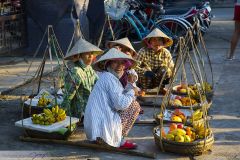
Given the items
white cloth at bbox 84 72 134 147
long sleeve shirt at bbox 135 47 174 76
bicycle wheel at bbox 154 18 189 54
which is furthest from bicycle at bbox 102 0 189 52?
white cloth at bbox 84 72 134 147

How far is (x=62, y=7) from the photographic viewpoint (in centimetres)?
991

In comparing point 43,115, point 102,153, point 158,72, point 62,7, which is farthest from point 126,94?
point 62,7

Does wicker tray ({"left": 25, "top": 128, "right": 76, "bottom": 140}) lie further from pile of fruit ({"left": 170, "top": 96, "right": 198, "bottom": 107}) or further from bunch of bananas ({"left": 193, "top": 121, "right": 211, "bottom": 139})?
pile of fruit ({"left": 170, "top": 96, "right": 198, "bottom": 107})

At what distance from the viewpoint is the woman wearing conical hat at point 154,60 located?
696 centimetres

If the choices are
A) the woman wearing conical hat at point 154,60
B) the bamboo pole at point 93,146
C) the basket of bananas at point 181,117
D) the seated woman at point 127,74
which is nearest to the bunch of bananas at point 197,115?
the basket of bananas at point 181,117

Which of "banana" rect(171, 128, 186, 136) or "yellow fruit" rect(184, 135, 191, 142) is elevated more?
"banana" rect(171, 128, 186, 136)

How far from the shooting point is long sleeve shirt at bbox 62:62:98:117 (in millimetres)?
5498

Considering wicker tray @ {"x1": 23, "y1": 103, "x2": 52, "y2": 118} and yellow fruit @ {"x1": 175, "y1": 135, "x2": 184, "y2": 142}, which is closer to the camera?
yellow fruit @ {"x1": 175, "y1": 135, "x2": 184, "y2": 142}

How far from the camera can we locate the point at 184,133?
16.1ft

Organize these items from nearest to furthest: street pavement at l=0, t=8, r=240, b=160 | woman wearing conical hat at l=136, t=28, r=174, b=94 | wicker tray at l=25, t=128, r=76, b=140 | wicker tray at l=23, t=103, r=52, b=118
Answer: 1. street pavement at l=0, t=8, r=240, b=160
2. wicker tray at l=25, t=128, r=76, b=140
3. wicker tray at l=23, t=103, r=52, b=118
4. woman wearing conical hat at l=136, t=28, r=174, b=94

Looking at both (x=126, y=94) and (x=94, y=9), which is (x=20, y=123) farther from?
(x=94, y=9)

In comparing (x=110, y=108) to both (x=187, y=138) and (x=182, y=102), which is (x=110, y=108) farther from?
(x=182, y=102)

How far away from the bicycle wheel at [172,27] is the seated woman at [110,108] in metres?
5.45

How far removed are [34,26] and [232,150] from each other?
6024mm
